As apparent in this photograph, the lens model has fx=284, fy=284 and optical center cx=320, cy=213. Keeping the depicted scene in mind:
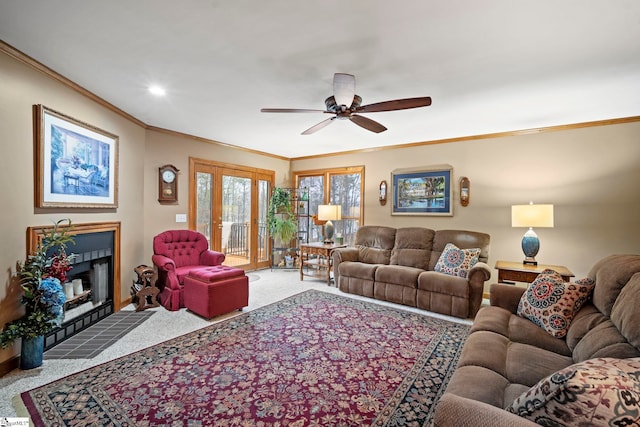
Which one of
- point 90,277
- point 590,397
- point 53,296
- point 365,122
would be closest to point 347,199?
point 365,122

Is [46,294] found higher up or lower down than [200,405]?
higher up

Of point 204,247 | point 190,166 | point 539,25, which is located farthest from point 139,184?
point 539,25

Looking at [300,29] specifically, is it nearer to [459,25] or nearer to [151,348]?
[459,25]

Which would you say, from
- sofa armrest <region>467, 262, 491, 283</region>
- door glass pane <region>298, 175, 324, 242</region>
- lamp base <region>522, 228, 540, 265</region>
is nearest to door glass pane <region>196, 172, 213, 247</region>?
door glass pane <region>298, 175, 324, 242</region>

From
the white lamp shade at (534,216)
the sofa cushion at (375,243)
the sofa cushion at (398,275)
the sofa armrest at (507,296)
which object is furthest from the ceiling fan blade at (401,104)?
the sofa cushion at (375,243)

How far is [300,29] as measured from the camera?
6.32 ft

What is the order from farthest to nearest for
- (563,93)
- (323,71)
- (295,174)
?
(295,174)
(563,93)
(323,71)

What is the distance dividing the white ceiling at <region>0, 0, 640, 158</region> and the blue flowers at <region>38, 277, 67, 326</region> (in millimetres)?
1617

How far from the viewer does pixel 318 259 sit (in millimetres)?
5418

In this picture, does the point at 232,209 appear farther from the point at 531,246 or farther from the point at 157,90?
the point at 531,246

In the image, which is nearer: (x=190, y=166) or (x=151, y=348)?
(x=151, y=348)

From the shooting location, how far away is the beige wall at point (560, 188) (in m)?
3.54

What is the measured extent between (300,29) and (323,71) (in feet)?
1.95

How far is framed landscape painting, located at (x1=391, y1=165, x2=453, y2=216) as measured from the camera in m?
4.75
